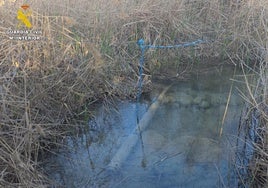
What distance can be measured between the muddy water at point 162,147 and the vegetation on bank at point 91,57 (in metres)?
0.21

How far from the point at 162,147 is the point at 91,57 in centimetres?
127

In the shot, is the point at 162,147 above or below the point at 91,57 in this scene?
below

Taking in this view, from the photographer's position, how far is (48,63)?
11.2 ft

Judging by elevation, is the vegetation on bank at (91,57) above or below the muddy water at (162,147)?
above

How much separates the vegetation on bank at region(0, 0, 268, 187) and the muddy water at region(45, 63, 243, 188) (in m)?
0.21

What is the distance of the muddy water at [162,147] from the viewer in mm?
2818

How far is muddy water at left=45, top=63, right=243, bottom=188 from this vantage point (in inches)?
111

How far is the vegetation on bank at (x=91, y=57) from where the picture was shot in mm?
2723

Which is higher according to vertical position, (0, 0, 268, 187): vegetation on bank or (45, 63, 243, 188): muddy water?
(0, 0, 268, 187): vegetation on bank

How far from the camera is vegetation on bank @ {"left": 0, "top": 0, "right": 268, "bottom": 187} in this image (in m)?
2.72

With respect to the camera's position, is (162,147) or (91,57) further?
(91,57)

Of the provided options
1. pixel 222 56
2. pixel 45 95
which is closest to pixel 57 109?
pixel 45 95

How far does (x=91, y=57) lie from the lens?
12.5 feet

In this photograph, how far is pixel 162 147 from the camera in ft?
10.5
